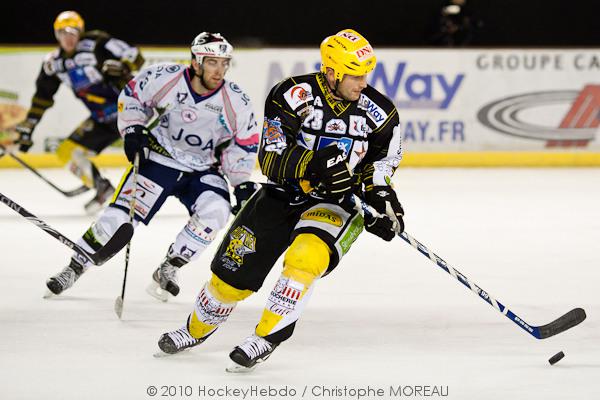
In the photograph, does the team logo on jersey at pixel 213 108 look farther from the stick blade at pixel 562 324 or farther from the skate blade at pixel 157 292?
the stick blade at pixel 562 324

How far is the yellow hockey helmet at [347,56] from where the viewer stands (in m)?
3.88

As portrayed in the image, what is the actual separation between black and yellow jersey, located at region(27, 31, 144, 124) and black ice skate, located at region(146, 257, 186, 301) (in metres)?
2.83

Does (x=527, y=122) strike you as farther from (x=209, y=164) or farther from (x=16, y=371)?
(x=16, y=371)

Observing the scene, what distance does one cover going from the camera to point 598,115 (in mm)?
10312

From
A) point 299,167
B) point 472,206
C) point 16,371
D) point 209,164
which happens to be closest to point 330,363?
point 299,167

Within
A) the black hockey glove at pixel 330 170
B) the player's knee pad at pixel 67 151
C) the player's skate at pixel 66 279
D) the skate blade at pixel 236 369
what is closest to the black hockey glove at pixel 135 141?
the player's skate at pixel 66 279

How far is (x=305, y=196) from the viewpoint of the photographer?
4027 millimetres

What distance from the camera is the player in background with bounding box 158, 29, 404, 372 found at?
3.79 meters

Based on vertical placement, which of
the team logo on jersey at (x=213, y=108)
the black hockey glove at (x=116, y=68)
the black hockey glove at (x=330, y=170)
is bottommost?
the black hockey glove at (x=116, y=68)

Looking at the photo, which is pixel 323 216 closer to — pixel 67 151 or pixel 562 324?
pixel 562 324

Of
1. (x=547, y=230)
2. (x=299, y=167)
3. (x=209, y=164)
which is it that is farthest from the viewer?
(x=547, y=230)

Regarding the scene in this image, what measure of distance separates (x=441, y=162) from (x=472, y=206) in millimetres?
2159

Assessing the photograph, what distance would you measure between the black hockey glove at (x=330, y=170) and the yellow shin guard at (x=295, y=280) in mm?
186

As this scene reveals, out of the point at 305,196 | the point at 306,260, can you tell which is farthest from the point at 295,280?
the point at 305,196
